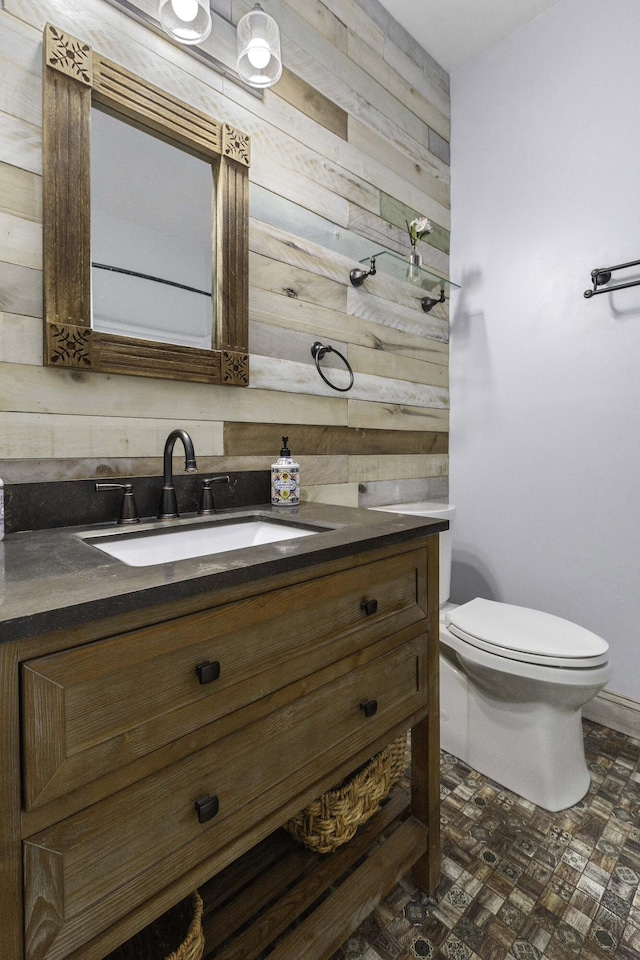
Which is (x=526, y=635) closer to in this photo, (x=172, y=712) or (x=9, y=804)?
(x=172, y=712)

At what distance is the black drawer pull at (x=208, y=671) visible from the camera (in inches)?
26.5

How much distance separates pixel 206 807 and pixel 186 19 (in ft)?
5.60

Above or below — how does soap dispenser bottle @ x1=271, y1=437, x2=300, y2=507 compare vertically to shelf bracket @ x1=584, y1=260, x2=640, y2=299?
below

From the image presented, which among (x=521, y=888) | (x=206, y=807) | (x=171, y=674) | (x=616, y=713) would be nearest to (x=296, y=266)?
(x=171, y=674)

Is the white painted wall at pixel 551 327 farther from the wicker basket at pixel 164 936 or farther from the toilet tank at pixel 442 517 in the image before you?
the wicker basket at pixel 164 936

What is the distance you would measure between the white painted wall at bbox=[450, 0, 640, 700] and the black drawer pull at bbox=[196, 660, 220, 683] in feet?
5.63

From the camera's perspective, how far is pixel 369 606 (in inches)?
37.8

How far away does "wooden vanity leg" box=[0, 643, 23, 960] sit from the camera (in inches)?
19.6

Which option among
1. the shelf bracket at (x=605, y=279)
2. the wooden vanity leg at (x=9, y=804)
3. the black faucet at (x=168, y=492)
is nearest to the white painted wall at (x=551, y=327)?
the shelf bracket at (x=605, y=279)

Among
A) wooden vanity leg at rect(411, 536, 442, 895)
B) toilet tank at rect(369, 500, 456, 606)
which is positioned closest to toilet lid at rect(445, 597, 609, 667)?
toilet tank at rect(369, 500, 456, 606)

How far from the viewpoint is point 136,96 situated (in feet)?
3.81

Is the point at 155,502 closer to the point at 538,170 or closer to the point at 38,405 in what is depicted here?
the point at 38,405

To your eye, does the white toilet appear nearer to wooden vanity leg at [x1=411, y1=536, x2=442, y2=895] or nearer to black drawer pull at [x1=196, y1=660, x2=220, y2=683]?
wooden vanity leg at [x1=411, y1=536, x2=442, y2=895]

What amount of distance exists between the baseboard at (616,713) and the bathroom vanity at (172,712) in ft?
4.09
